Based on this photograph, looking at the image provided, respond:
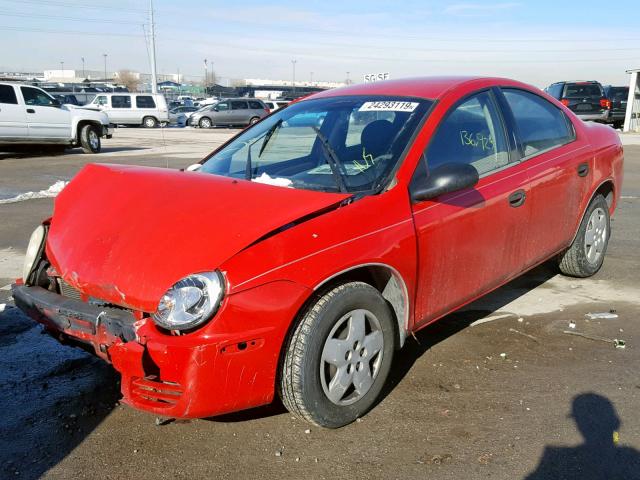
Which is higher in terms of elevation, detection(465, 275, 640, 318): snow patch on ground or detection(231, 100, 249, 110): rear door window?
detection(231, 100, 249, 110): rear door window

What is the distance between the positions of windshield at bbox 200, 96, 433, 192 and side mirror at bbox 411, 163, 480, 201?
20 centimetres

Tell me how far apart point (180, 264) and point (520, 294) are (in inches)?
130

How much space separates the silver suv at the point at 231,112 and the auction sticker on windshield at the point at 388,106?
3051 centimetres

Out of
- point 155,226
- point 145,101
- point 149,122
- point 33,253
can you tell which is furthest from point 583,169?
point 145,101

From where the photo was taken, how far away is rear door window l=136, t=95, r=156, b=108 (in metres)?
33.3

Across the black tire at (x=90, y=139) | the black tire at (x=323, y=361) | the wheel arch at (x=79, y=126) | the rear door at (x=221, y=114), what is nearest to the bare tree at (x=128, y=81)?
the rear door at (x=221, y=114)

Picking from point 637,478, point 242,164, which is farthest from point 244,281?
point 637,478

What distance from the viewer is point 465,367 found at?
3707 millimetres

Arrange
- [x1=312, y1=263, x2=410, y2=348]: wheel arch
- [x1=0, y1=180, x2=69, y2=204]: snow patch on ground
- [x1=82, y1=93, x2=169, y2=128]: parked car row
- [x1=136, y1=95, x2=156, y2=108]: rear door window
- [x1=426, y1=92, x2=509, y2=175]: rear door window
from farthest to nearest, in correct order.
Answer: [x1=136, y1=95, x2=156, y2=108]: rear door window
[x1=82, y1=93, x2=169, y2=128]: parked car row
[x1=0, y1=180, x2=69, y2=204]: snow patch on ground
[x1=426, y1=92, x2=509, y2=175]: rear door window
[x1=312, y1=263, x2=410, y2=348]: wheel arch

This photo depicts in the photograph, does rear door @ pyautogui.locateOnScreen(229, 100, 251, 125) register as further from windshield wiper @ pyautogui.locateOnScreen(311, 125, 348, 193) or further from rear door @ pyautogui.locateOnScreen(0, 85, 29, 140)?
windshield wiper @ pyautogui.locateOnScreen(311, 125, 348, 193)

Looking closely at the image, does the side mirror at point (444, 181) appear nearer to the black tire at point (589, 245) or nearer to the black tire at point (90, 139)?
the black tire at point (589, 245)

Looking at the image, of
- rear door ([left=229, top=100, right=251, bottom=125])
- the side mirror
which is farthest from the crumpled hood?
rear door ([left=229, top=100, right=251, bottom=125])

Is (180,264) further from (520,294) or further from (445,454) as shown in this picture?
(520,294)

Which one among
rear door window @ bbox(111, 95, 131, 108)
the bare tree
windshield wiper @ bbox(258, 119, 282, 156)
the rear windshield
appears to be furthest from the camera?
the bare tree
